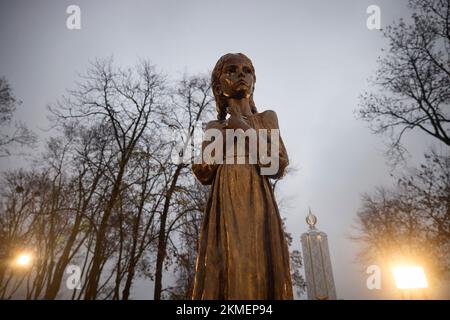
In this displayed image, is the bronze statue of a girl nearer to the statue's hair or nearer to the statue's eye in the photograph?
the statue's hair

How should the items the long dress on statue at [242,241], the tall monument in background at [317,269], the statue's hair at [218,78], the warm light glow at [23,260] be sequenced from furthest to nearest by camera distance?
1. the warm light glow at [23,260]
2. the tall monument in background at [317,269]
3. the statue's hair at [218,78]
4. the long dress on statue at [242,241]

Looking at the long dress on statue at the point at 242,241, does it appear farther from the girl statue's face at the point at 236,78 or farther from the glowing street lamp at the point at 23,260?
the glowing street lamp at the point at 23,260

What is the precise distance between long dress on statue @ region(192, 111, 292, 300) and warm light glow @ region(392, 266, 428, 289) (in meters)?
9.23

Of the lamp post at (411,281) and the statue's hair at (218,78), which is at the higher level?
the statue's hair at (218,78)

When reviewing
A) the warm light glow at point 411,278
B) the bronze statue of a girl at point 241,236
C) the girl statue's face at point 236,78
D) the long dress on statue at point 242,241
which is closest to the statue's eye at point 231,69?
the girl statue's face at point 236,78

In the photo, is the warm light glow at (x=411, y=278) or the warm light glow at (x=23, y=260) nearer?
the warm light glow at (x=411, y=278)

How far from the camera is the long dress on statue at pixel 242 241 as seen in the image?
2090 millimetres

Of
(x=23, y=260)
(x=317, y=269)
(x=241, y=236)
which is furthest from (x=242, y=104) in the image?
(x=23, y=260)

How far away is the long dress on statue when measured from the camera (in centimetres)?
209

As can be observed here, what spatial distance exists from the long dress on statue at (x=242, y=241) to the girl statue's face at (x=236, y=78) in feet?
3.21

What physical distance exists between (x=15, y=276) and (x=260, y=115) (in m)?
21.4

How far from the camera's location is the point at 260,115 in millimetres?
3195

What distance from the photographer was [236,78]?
328cm
